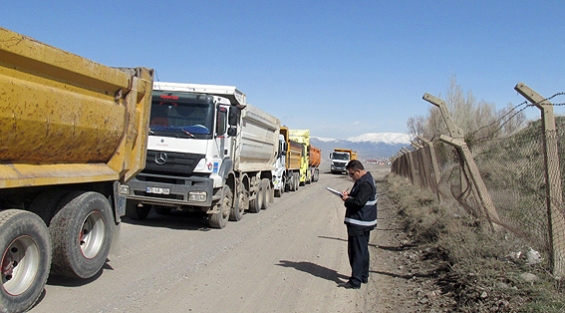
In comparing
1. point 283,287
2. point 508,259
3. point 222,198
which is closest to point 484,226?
point 508,259

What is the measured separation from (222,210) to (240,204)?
1577mm

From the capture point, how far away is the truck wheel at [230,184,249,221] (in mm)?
11867

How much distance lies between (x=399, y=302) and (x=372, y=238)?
503 cm

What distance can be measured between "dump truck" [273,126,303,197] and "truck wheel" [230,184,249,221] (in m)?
4.52

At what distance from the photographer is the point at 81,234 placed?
591 cm

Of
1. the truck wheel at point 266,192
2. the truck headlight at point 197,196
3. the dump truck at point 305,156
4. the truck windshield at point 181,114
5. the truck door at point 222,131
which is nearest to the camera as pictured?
the truck headlight at point 197,196

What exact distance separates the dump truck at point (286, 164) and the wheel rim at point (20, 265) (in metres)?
12.6

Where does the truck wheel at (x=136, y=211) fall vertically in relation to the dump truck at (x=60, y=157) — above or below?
below

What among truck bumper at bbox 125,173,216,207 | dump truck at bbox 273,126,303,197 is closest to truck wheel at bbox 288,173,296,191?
dump truck at bbox 273,126,303,197

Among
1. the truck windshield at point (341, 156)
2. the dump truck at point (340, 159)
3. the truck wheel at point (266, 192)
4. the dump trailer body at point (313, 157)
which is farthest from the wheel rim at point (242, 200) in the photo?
the truck windshield at point (341, 156)

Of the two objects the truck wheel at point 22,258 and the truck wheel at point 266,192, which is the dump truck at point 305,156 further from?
the truck wheel at point 22,258

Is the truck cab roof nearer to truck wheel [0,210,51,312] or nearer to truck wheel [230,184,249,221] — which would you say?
truck wheel [230,184,249,221]

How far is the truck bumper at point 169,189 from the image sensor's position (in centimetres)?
984

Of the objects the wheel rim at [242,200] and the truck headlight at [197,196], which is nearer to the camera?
the truck headlight at [197,196]
